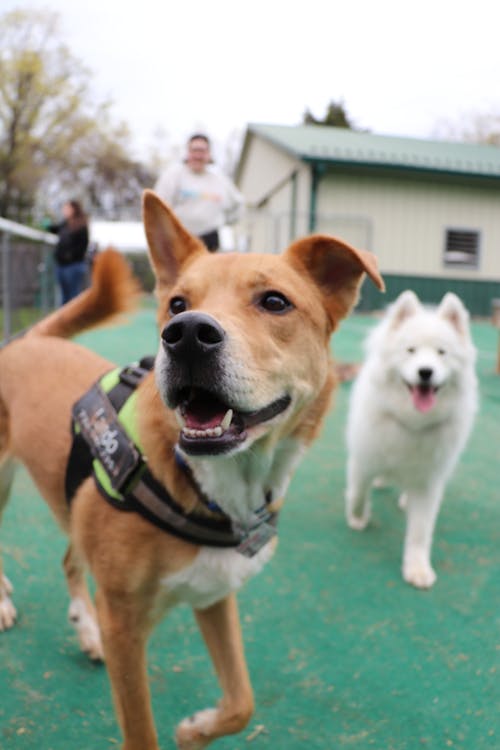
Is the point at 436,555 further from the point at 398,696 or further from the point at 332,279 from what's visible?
the point at 332,279

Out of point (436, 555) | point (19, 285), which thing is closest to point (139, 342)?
point (19, 285)

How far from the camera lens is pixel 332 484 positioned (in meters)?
4.62

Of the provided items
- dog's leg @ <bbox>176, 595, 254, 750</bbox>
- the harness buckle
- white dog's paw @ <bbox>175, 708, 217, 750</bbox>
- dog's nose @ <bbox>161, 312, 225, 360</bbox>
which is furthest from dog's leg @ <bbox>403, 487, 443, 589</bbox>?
dog's nose @ <bbox>161, 312, 225, 360</bbox>

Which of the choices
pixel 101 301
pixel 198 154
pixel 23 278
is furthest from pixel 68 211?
pixel 101 301

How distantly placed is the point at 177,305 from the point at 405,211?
59.2 feet

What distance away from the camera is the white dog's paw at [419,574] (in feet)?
10.5

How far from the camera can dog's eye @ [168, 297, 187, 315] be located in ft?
6.22

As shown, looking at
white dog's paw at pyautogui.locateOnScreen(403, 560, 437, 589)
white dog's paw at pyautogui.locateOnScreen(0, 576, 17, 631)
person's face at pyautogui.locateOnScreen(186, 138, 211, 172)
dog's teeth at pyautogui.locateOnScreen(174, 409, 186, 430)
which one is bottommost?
white dog's paw at pyautogui.locateOnScreen(403, 560, 437, 589)

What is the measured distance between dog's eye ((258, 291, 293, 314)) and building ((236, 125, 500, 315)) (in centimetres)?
1593

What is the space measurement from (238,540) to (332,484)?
283cm

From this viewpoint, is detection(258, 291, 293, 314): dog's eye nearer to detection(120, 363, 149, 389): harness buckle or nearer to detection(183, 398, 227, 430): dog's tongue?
detection(183, 398, 227, 430): dog's tongue

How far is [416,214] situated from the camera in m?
18.8

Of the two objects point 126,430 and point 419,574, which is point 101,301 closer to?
point 126,430

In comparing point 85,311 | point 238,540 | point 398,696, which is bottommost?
point 398,696
